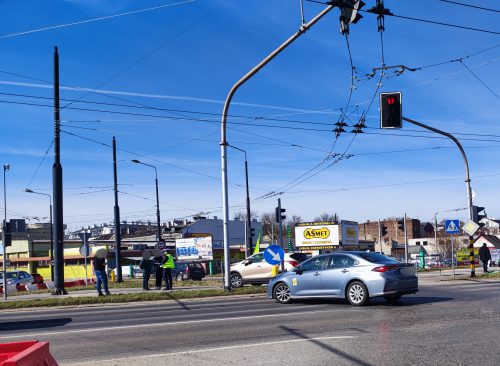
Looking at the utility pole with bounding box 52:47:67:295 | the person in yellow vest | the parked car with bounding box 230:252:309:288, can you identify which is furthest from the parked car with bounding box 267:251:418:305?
the utility pole with bounding box 52:47:67:295

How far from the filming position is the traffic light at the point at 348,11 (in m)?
13.7

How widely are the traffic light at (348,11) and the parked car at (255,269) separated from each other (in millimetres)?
12116

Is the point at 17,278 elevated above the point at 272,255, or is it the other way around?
the point at 272,255

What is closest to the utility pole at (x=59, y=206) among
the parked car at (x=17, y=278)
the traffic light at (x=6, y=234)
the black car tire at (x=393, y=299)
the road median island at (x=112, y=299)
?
the traffic light at (x=6, y=234)

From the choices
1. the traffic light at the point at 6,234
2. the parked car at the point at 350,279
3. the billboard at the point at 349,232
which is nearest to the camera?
the parked car at the point at 350,279

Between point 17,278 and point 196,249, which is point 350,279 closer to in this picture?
point 196,249

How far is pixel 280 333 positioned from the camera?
1017 centimetres

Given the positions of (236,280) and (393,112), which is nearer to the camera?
(393,112)

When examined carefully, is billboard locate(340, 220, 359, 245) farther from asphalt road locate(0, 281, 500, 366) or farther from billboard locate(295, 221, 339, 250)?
asphalt road locate(0, 281, 500, 366)

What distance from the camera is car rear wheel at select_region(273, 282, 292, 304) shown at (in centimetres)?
1608

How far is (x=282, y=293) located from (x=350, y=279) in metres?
2.27

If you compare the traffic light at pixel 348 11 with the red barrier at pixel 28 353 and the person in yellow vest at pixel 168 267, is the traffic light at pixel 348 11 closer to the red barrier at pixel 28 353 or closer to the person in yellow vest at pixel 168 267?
the red barrier at pixel 28 353

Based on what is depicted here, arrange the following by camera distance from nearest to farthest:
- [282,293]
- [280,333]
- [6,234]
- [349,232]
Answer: [280,333], [282,293], [6,234], [349,232]

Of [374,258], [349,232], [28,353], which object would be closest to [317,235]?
[349,232]
